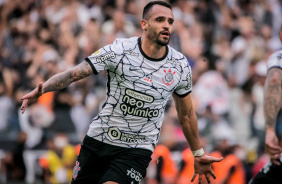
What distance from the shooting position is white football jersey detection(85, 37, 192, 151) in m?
6.44

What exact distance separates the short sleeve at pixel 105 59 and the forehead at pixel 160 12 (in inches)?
23.1

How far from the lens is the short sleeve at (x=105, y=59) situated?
6.38 metres

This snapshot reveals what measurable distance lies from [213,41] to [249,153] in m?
4.00

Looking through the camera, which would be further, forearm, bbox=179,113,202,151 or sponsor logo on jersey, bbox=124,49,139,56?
forearm, bbox=179,113,202,151

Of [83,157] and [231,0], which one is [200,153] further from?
[231,0]

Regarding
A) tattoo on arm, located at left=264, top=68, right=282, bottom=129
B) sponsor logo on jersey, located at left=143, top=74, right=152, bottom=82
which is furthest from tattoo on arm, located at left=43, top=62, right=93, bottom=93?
tattoo on arm, located at left=264, top=68, right=282, bottom=129

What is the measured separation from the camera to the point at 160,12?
6.55 m

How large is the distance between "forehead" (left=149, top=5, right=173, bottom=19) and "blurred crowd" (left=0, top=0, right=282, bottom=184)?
553 cm

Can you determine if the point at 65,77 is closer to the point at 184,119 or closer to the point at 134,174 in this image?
the point at 134,174

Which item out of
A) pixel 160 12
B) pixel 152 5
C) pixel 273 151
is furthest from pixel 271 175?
pixel 152 5

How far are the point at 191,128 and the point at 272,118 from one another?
150 cm

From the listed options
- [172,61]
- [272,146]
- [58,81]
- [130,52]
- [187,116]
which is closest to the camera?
[272,146]

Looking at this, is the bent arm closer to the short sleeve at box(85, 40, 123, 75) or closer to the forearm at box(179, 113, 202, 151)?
the forearm at box(179, 113, 202, 151)

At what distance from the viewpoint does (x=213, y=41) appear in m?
15.4
